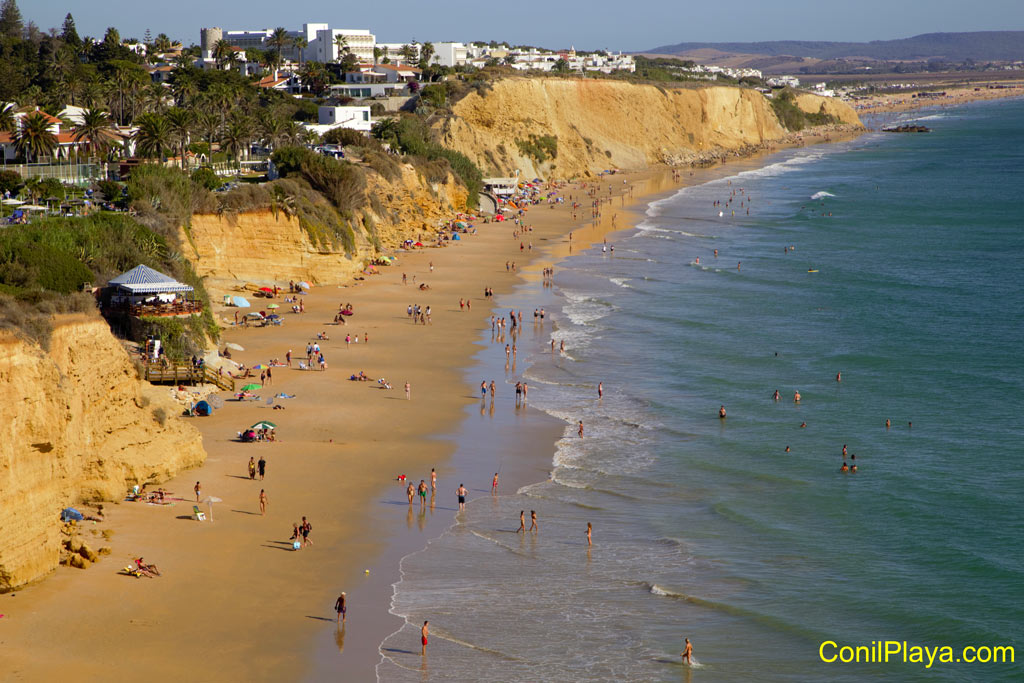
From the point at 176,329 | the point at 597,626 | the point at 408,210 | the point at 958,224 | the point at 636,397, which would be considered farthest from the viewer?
the point at 958,224

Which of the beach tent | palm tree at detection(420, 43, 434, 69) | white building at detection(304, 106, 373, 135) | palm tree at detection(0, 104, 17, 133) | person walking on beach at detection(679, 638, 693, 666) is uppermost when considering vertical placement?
palm tree at detection(420, 43, 434, 69)

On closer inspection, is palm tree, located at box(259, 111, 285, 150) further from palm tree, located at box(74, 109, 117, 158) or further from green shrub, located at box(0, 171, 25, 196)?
green shrub, located at box(0, 171, 25, 196)

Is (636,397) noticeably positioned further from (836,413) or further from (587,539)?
(587,539)

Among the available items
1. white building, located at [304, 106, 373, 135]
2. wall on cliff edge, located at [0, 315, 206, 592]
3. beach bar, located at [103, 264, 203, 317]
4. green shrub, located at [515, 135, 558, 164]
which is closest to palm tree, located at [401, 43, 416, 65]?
green shrub, located at [515, 135, 558, 164]

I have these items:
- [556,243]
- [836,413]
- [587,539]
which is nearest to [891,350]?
[836,413]

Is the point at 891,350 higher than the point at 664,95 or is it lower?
lower

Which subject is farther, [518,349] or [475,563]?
[518,349]

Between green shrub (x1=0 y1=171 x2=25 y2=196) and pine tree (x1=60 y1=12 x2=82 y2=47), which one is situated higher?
pine tree (x1=60 y1=12 x2=82 y2=47)
